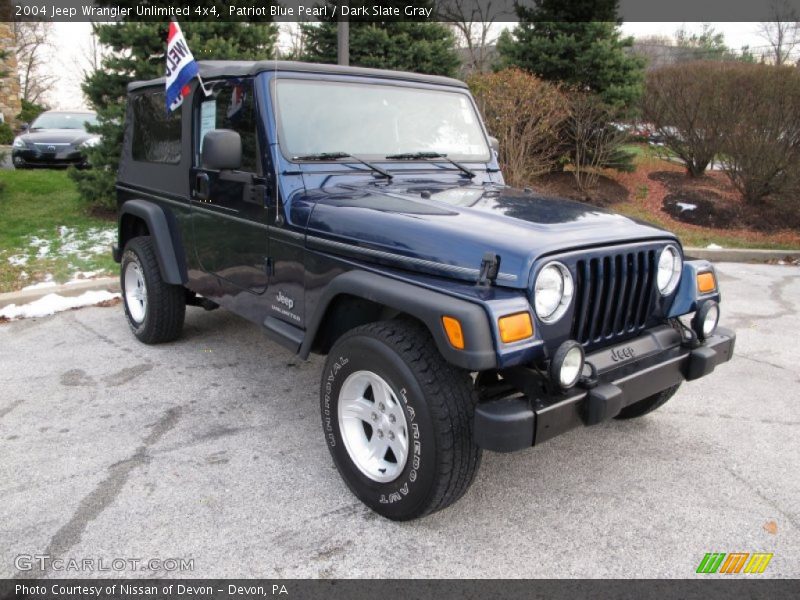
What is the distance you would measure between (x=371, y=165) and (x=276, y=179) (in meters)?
0.53

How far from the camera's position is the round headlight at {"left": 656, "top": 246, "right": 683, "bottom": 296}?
2.95m

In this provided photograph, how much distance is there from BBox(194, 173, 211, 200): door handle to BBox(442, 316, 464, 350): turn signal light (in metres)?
2.14

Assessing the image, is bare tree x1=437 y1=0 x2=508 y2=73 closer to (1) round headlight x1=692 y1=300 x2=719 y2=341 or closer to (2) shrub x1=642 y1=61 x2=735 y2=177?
(2) shrub x1=642 y1=61 x2=735 y2=177

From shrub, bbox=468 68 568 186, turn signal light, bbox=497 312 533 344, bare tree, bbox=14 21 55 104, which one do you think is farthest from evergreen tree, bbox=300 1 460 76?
bare tree, bbox=14 21 55 104

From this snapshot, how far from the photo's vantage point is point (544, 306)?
242 centimetres

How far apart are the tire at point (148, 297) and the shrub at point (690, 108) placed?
32.7ft

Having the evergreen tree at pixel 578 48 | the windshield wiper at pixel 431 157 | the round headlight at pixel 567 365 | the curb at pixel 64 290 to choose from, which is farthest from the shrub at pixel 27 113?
the round headlight at pixel 567 365

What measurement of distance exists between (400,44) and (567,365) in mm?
9602

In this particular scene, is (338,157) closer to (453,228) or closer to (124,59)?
(453,228)

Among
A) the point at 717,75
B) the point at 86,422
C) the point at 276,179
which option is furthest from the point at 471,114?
the point at 717,75

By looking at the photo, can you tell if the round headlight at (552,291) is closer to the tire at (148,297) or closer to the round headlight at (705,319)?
the round headlight at (705,319)

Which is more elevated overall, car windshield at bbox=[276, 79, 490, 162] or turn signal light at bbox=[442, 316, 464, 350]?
car windshield at bbox=[276, 79, 490, 162]

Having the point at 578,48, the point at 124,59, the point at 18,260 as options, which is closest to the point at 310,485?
the point at 18,260

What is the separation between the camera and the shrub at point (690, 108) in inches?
435
